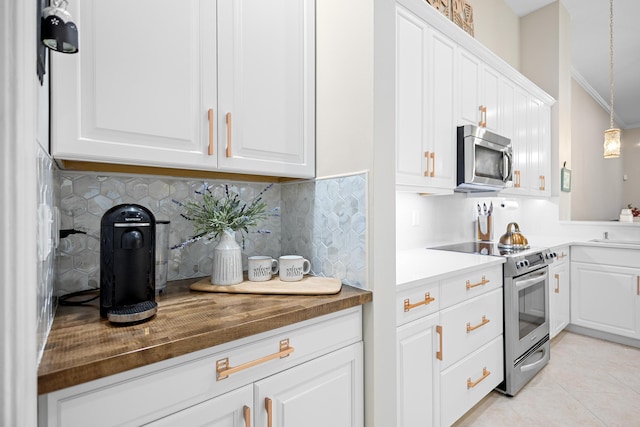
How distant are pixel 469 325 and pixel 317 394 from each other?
1.11 m

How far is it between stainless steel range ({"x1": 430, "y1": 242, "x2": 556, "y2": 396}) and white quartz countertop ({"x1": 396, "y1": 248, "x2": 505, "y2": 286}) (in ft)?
0.63

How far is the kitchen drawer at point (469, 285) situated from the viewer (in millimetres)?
1666

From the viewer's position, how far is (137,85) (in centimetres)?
103

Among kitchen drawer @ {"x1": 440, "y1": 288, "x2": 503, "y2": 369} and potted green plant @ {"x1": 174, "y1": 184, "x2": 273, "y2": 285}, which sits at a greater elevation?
potted green plant @ {"x1": 174, "y1": 184, "x2": 273, "y2": 285}

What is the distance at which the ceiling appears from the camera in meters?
3.59

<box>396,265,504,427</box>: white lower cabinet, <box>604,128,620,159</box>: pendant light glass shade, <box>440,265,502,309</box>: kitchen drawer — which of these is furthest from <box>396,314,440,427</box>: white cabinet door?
<box>604,128,620,159</box>: pendant light glass shade

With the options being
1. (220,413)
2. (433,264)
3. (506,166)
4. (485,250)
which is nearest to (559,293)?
(485,250)

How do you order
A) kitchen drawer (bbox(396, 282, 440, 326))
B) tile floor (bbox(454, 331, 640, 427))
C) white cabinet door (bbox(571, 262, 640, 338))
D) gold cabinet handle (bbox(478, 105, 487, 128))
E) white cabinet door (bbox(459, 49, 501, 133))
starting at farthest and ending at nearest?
white cabinet door (bbox(571, 262, 640, 338))
gold cabinet handle (bbox(478, 105, 487, 128))
white cabinet door (bbox(459, 49, 501, 133))
tile floor (bbox(454, 331, 640, 427))
kitchen drawer (bbox(396, 282, 440, 326))

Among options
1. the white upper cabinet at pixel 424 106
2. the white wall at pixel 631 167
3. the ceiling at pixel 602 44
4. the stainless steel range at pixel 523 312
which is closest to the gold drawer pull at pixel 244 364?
the white upper cabinet at pixel 424 106

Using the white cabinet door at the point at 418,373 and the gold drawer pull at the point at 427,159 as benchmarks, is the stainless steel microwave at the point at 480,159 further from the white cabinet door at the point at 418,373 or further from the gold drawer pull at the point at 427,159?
the white cabinet door at the point at 418,373

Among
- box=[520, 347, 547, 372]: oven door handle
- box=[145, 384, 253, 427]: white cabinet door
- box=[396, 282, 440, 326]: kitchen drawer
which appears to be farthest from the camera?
box=[520, 347, 547, 372]: oven door handle

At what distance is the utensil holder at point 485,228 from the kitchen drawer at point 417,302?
174cm

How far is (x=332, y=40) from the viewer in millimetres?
1364

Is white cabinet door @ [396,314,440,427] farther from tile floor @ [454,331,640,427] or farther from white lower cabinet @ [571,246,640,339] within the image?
white lower cabinet @ [571,246,640,339]
